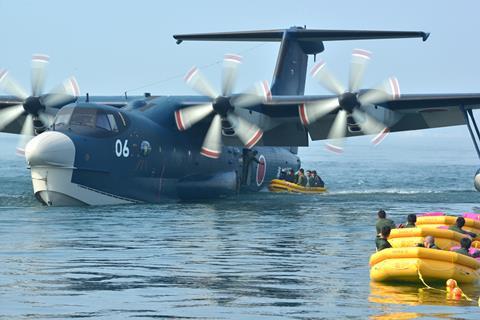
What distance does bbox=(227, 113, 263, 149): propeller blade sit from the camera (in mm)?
38281

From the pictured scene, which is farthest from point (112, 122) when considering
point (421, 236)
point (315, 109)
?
point (421, 236)

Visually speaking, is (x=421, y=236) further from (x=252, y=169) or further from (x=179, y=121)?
(x=252, y=169)

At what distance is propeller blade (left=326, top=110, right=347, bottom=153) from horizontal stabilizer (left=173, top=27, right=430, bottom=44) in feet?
12.6

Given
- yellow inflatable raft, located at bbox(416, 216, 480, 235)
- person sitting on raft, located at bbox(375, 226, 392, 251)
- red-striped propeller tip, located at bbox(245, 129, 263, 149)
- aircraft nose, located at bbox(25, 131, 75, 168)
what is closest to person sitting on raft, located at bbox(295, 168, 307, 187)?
red-striped propeller tip, located at bbox(245, 129, 263, 149)

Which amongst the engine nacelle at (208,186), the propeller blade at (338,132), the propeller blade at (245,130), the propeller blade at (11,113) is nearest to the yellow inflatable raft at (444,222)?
the propeller blade at (338,132)

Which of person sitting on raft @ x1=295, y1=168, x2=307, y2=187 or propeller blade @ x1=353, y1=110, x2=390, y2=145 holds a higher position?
propeller blade @ x1=353, y1=110, x2=390, y2=145

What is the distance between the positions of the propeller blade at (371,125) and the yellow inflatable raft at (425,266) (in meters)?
16.9

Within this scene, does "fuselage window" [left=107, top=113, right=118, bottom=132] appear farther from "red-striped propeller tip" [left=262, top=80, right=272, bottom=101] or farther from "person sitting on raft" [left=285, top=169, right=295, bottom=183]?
"person sitting on raft" [left=285, top=169, right=295, bottom=183]

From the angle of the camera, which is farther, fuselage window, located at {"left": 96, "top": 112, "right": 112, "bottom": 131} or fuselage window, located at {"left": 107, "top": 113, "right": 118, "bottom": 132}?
fuselage window, located at {"left": 107, "top": 113, "right": 118, "bottom": 132}

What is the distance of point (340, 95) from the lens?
37.0 m

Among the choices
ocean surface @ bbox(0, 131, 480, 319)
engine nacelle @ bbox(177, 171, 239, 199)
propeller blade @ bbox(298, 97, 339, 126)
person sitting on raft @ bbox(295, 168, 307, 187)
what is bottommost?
ocean surface @ bbox(0, 131, 480, 319)

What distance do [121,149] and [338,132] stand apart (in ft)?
27.4

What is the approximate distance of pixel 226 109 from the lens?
37.9 meters

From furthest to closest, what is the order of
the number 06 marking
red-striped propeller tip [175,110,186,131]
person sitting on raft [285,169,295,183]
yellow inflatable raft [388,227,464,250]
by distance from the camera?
person sitting on raft [285,169,295,183], red-striped propeller tip [175,110,186,131], the number 06 marking, yellow inflatable raft [388,227,464,250]
